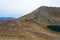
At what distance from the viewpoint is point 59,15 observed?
1198 inches

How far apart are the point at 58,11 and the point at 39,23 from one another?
3915 millimetres

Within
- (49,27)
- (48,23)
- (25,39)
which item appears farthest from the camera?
(48,23)

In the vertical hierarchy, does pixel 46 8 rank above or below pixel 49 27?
above

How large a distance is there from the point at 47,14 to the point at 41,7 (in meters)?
1.66

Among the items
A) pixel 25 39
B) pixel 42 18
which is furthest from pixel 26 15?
pixel 25 39

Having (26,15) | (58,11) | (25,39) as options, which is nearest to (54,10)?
(58,11)

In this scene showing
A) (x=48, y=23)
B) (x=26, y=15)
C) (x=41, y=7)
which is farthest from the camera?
(x=26, y=15)

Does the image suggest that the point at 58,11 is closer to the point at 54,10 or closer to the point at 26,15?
the point at 54,10

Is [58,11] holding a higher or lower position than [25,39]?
higher

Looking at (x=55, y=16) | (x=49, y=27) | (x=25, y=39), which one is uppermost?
(x=55, y=16)

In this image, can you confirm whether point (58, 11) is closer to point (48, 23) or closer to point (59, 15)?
point (59, 15)

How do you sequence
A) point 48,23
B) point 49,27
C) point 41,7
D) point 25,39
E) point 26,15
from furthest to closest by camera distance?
point 26,15 → point 41,7 → point 48,23 → point 49,27 → point 25,39

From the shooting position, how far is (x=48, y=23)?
29.0 metres

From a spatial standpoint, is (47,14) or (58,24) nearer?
(58,24)
